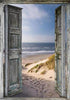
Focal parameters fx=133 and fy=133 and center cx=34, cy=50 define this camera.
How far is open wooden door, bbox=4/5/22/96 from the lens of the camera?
3.03 m

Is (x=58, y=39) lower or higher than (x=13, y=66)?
higher

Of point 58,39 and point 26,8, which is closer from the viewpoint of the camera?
point 58,39

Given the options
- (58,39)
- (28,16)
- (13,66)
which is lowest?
(13,66)

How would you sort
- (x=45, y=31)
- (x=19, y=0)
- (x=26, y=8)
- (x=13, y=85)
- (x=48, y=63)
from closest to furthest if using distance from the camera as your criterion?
(x=19, y=0), (x=13, y=85), (x=48, y=63), (x=26, y=8), (x=45, y=31)

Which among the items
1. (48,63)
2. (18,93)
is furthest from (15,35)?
(48,63)

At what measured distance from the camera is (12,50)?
332 centimetres

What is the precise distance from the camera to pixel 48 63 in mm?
6977

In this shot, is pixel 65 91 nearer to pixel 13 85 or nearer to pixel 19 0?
pixel 13 85

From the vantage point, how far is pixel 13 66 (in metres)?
3.38

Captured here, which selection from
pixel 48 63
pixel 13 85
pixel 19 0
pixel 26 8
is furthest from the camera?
pixel 26 8

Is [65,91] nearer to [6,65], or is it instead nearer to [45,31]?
[6,65]

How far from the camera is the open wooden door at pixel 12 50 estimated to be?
3033mm

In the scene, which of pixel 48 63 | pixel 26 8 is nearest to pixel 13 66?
pixel 48 63

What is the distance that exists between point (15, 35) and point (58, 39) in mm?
1143
